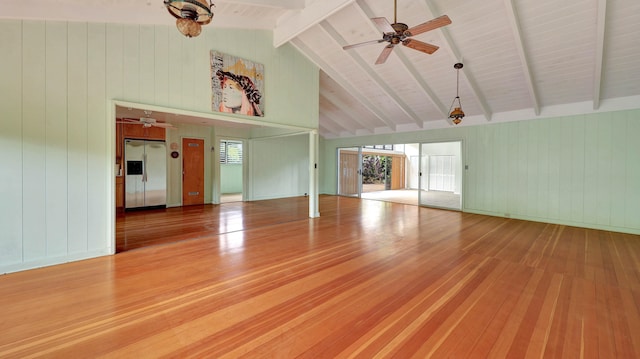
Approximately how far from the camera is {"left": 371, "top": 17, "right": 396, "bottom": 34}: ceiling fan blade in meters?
3.15

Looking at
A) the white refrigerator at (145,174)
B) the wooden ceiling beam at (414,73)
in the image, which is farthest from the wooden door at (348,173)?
the white refrigerator at (145,174)

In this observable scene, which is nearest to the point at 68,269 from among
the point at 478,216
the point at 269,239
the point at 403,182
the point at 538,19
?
the point at 269,239

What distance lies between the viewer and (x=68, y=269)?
3.14 meters

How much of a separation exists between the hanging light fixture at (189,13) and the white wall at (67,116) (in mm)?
2043

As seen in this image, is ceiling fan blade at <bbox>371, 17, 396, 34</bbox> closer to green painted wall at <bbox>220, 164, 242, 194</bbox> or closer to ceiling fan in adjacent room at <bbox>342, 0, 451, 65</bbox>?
ceiling fan in adjacent room at <bbox>342, 0, 451, 65</bbox>

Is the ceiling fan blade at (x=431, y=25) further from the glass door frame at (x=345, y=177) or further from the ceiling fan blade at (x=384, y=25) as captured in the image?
the glass door frame at (x=345, y=177)

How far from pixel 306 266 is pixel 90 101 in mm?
3499

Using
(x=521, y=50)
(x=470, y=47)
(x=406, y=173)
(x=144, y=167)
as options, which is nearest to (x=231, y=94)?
A: (x=144, y=167)

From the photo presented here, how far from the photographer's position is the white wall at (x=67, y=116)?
3.04m

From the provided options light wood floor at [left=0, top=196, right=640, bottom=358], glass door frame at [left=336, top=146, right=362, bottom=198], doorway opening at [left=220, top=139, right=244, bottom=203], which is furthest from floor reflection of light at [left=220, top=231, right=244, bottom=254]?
doorway opening at [left=220, top=139, right=244, bottom=203]

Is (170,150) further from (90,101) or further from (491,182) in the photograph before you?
(491,182)

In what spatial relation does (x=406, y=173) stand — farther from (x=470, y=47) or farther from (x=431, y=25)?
(x=431, y=25)

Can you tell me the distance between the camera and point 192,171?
8109 mm

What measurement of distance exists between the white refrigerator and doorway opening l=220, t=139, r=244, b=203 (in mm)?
3709
